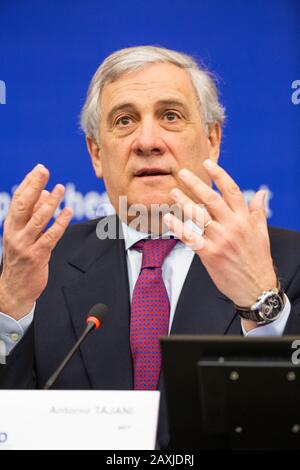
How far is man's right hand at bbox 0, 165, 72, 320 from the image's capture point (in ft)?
4.44

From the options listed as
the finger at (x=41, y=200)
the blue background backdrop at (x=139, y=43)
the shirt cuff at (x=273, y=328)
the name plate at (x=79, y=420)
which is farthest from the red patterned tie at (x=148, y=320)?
the blue background backdrop at (x=139, y=43)

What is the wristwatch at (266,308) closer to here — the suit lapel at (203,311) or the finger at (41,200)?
the suit lapel at (203,311)

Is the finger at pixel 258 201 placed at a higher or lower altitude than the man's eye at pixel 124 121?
lower

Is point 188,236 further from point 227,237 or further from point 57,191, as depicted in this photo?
point 57,191

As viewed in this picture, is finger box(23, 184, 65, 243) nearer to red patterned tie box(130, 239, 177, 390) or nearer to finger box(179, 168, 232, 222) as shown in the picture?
finger box(179, 168, 232, 222)

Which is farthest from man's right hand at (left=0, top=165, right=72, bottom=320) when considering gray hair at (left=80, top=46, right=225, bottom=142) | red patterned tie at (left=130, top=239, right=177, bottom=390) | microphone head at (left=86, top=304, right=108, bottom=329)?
gray hair at (left=80, top=46, right=225, bottom=142)

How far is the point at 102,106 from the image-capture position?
6.45 ft

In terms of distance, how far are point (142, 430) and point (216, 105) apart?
4.08 feet

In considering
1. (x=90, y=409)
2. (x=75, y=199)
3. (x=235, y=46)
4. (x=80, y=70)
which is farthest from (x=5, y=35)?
(x=90, y=409)

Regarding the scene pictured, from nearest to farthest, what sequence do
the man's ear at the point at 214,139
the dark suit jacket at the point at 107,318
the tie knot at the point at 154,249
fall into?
the dark suit jacket at the point at 107,318 → the tie knot at the point at 154,249 → the man's ear at the point at 214,139

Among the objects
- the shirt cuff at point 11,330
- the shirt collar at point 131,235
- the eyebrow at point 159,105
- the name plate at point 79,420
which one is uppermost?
the eyebrow at point 159,105

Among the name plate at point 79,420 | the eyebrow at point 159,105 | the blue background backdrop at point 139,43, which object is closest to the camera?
the name plate at point 79,420

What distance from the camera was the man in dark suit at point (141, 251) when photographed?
4.41 feet

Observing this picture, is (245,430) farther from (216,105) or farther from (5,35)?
(5,35)
